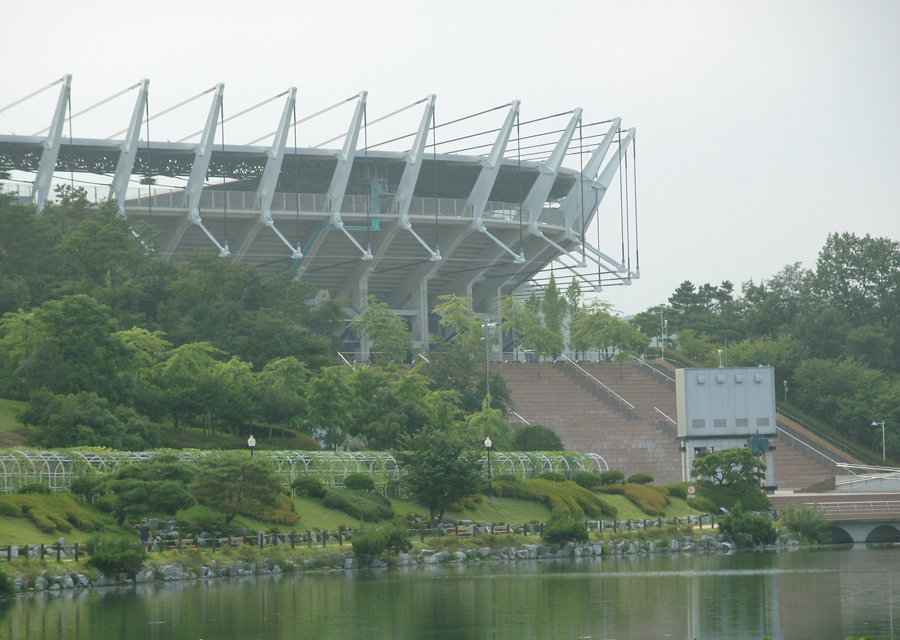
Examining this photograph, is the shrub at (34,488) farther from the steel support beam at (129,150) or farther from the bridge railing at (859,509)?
the steel support beam at (129,150)

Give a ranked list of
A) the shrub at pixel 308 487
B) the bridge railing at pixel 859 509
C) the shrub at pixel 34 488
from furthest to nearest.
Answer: the bridge railing at pixel 859 509 < the shrub at pixel 308 487 < the shrub at pixel 34 488

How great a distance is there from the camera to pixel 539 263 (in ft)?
302

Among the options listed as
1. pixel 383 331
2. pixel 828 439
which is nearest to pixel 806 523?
pixel 383 331

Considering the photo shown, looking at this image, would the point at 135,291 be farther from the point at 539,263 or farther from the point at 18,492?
the point at 539,263

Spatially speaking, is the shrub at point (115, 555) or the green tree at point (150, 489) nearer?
the shrub at point (115, 555)

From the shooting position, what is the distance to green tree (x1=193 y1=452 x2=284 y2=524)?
3772 centimetres

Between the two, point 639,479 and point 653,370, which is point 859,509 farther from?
point 653,370

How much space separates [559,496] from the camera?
47.2 metres

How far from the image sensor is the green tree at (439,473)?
42.6 m

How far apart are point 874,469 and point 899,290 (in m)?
40.5

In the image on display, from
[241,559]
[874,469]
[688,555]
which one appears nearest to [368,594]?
[241,559]

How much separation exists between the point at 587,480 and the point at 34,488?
23.9 metres

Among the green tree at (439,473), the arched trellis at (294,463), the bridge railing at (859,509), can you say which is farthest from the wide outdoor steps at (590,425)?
the green tree at (439,473)

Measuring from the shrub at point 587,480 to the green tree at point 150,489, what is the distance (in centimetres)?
1976
